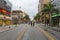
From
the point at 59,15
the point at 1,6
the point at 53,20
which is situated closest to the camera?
the point at 59,15

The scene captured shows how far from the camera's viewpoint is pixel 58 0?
3440 inches

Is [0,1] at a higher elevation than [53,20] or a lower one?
higher

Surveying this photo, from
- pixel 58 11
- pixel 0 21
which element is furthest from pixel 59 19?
pixel 0 21

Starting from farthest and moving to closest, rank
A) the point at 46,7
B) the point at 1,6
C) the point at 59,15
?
the point at 1,6 → the point at 46,7 → the point at 59,15

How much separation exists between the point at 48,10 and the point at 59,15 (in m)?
6.13

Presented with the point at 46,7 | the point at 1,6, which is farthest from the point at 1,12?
the point at 46,7

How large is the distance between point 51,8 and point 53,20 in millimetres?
15397

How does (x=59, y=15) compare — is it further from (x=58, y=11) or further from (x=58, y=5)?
(x=58, y=5)

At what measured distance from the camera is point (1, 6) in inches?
3418

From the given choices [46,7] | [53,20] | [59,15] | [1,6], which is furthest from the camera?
[53,20]

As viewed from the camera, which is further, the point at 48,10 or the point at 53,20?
the point at 53,20

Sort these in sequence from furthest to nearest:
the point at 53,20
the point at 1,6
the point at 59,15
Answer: the point at 53,20 < the point at 1,6 < the point at 59,15

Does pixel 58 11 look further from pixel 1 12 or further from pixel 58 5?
pixel 1 12

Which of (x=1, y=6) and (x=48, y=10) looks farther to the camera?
(x=1, y=6)
